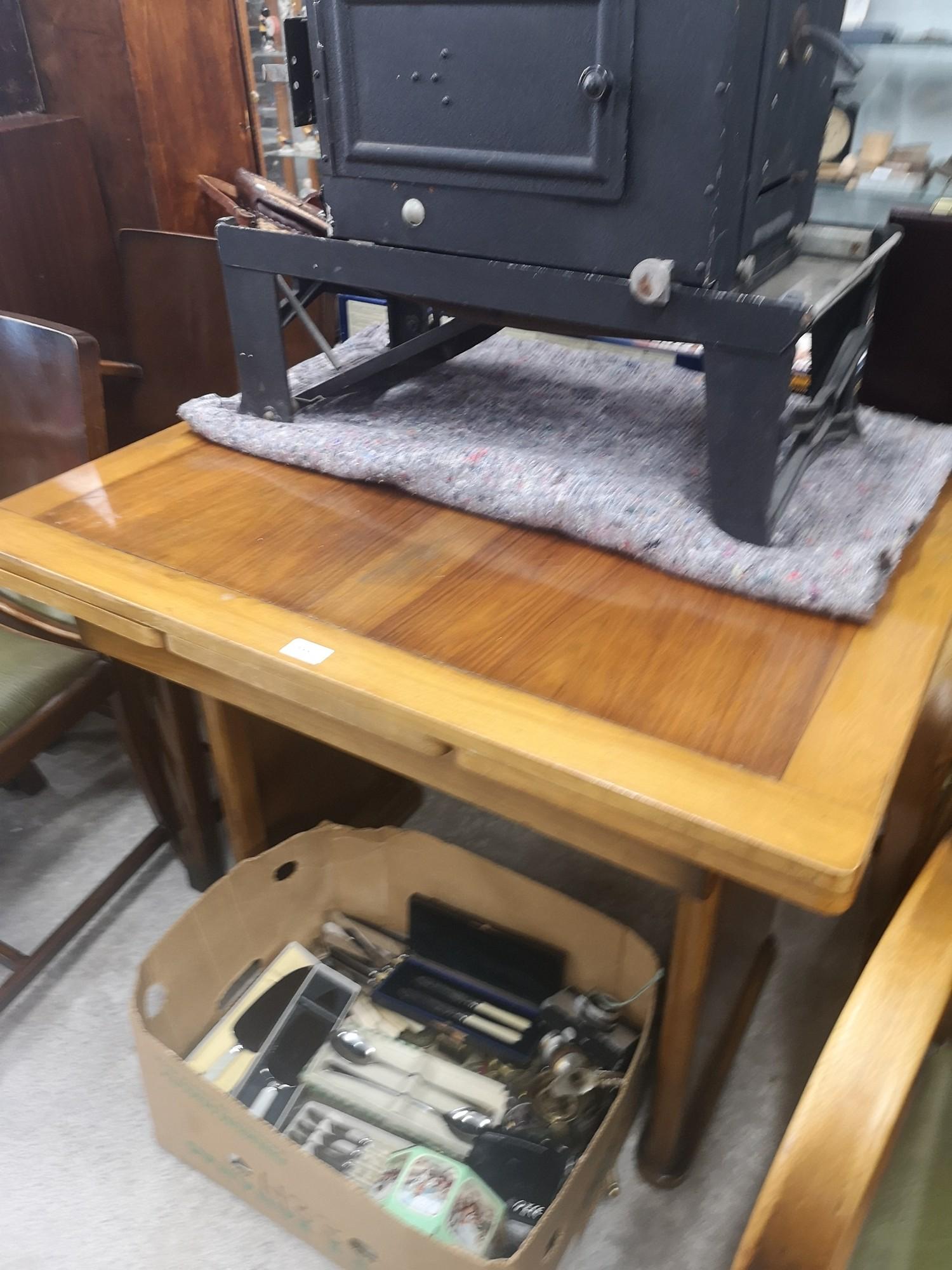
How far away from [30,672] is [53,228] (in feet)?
2.90

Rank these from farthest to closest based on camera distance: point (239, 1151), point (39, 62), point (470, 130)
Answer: point (39, 62) → point (239, 1151) → point (470, 130)

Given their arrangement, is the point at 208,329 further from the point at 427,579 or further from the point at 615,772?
the point at 615,772

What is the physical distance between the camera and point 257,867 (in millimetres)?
1065

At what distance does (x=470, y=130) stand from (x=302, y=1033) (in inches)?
37.8

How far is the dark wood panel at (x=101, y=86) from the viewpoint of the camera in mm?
1493

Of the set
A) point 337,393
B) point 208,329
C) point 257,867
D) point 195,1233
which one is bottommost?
point 195,1233

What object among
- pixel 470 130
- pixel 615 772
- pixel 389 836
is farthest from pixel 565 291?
pixel 389 836

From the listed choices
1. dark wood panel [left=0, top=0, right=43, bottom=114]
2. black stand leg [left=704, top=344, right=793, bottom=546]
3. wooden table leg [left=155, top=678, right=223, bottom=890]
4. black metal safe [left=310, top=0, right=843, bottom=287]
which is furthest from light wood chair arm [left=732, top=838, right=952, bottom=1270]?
dark wood panel [left=0, top=0, right=43, bottom=114]

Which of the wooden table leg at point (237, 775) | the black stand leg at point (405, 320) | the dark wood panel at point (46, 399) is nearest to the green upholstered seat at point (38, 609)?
the dark wood panel at point (46, 399)

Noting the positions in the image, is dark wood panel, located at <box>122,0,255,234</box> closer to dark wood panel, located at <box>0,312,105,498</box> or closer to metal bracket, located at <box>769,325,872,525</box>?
dark wood panel, located at <box>0,312,105,498</box>

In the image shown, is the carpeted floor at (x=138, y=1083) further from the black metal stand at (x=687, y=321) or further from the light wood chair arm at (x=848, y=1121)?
the black metal stand at (x=687, y=321)

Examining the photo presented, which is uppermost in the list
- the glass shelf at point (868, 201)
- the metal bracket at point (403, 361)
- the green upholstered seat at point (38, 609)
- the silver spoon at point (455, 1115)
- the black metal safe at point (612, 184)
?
the black metal safe at point (612, 184)

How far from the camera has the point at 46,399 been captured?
1.14m

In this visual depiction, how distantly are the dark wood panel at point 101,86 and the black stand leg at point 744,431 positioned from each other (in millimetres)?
1319
